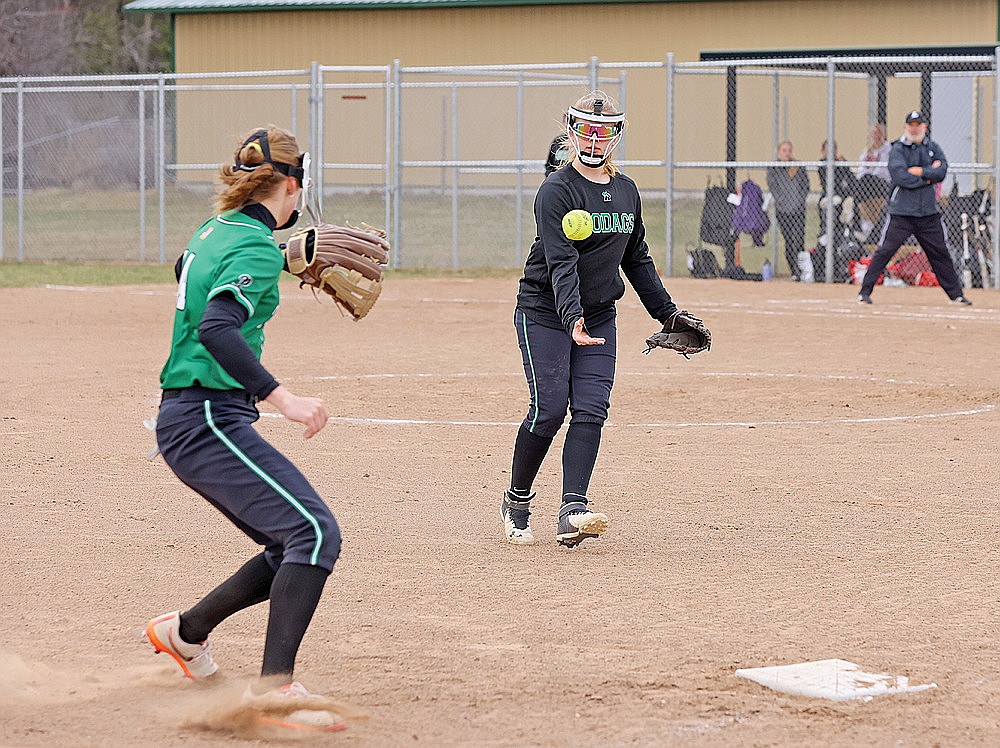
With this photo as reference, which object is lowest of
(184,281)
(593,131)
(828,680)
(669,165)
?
(828,680)

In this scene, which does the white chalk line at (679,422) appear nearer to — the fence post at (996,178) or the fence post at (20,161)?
the fence post at (996,178)

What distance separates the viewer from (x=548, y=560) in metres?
6.69

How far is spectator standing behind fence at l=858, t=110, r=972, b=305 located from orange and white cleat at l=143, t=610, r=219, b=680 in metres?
13.8

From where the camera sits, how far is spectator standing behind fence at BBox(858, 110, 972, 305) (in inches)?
687

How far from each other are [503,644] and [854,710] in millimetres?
1234

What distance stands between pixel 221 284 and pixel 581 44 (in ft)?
103

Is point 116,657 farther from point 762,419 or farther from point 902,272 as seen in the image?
point 902,272

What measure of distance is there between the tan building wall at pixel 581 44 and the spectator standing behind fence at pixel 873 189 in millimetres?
6970

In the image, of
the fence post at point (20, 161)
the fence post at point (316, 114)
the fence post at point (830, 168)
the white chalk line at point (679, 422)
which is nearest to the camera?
the white chalk line at point (679, 422)

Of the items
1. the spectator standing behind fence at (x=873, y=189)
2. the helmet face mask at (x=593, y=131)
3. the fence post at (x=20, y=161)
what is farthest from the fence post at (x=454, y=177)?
the helmet face mask at (x=593, y=131)

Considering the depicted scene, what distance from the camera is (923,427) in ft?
33.2

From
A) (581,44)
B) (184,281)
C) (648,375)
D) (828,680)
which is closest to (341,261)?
(184,281)

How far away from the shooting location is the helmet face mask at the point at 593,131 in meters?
6.74

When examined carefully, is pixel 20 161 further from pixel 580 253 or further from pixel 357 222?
pixel 580 253
